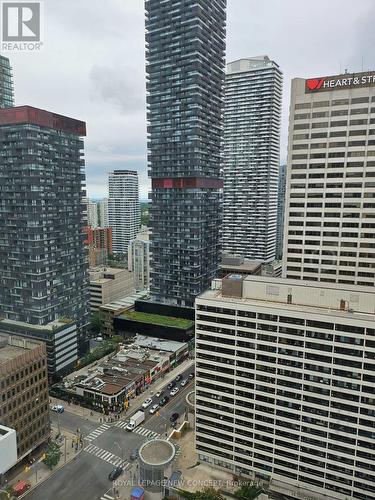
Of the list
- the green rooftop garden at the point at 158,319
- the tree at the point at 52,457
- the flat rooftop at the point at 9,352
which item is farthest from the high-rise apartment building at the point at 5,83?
the tree at the point at 52,457

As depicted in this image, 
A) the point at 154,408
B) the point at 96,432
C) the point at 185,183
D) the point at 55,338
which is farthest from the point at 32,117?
the point at 154,408

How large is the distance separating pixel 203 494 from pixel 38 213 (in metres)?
92.5

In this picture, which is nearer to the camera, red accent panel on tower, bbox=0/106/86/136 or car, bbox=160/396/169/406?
car, bbox=160/396/169/406

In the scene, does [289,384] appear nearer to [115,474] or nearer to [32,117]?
[115,474]

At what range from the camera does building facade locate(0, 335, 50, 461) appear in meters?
77.7

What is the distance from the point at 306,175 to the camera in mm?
94875

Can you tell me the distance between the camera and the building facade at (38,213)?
117 metres

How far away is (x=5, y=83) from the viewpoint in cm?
16075

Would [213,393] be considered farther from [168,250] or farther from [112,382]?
[168,250]

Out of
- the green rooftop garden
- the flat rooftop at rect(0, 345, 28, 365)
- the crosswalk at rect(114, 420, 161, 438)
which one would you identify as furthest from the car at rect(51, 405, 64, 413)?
the green rooftop garden

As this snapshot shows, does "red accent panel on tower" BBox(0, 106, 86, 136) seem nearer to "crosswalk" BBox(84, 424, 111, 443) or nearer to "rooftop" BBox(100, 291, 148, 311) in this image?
"rooftop" BBox(100, 291, 148, 311)

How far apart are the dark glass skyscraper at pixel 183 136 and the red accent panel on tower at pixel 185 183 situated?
0.43 meters

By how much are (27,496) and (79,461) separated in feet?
42.9

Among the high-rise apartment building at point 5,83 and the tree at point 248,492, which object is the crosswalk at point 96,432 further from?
the high-rise apartment building at point 5,83
